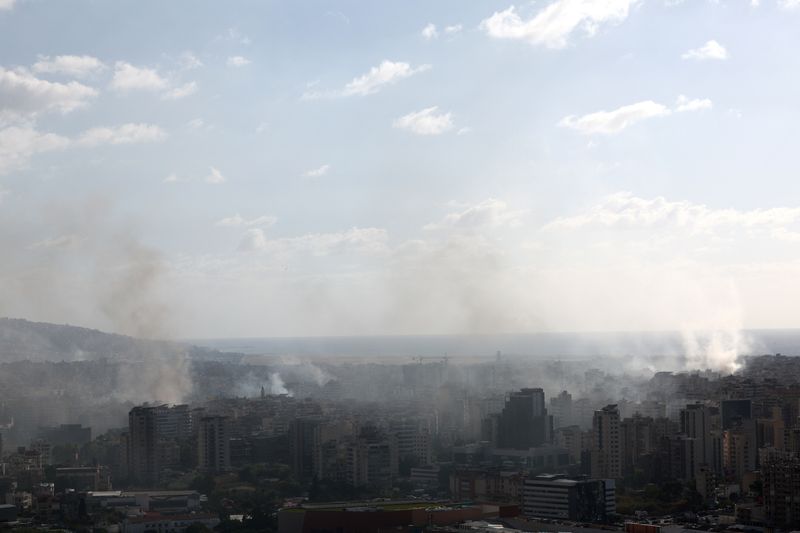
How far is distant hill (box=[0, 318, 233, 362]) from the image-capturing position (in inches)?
2271

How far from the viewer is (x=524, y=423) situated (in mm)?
24062

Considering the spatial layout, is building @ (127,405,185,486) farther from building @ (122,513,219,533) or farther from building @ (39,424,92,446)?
building @ (122,513,219,533)

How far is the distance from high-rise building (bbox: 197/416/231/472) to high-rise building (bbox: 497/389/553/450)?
5275 millimetres

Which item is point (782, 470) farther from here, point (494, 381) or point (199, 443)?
point (494, 381)

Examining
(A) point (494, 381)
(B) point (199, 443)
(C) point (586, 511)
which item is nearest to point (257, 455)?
(B) point (199, 443)

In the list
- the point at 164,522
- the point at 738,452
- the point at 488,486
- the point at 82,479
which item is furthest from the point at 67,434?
the point at 738,452

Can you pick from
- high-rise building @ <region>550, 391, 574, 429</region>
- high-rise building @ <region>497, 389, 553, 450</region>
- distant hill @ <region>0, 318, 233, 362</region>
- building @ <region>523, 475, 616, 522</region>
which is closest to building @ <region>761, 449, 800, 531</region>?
building @ <region>523, 475, 616, 522</region>

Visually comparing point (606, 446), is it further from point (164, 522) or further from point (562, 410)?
point (164, 522)

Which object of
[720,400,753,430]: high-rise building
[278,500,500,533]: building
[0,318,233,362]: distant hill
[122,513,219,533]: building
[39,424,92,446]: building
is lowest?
[122,513,219,533]: building

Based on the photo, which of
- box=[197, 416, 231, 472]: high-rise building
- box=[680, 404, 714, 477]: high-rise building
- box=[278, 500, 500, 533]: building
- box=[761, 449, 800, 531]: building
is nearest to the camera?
box=[278, 500, 500, 533]: building

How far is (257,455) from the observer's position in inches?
923

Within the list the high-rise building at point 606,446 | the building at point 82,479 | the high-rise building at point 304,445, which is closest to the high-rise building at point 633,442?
the high-rise building at point 606,446

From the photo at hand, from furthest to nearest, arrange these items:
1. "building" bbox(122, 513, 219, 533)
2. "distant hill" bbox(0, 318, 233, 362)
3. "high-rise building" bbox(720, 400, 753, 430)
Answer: "distant hill" bbox(0, 318, 233, 362) < "high-rise building" bbox(720, 400, 753, 430) < "building" bbox(122, 513, 219, 533)

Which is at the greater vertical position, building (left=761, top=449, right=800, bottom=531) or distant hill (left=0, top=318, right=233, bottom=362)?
distant hill (left=0, top=318, right=233, bottom=362)
